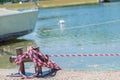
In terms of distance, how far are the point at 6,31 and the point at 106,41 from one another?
6.53m

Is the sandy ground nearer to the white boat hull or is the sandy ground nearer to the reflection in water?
the reflection in water

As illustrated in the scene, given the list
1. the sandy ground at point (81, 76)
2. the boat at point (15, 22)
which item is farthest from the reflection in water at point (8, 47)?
the sandy ground at point (81, 76)

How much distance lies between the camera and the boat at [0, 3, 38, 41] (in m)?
25.7

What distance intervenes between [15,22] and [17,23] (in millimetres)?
179

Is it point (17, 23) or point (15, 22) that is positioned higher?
point (15, 22)

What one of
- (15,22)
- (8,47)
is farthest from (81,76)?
(15,22)

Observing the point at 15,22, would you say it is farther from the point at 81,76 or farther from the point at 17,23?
the point at 81,76

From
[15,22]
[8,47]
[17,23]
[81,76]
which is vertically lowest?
[8,47]

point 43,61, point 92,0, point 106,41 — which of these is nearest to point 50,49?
point 106,41

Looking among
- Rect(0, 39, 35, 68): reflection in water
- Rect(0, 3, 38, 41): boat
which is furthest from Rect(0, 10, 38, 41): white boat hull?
Rect(0, 39, 35, 68): reflection in water

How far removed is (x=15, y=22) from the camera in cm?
2636

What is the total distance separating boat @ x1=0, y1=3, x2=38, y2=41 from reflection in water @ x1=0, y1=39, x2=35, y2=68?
42 cm

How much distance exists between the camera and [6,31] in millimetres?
25938

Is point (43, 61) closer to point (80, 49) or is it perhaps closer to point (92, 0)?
point (80, 49)
